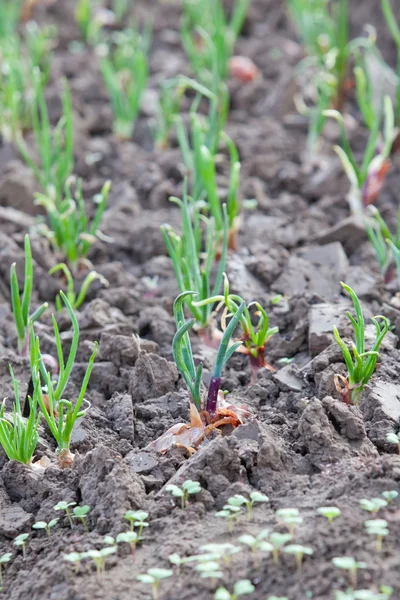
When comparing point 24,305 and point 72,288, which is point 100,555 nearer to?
Result: point 24,305

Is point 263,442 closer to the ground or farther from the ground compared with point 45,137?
closer to the ground

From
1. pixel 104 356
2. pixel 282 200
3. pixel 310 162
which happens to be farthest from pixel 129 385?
pixel 310 162

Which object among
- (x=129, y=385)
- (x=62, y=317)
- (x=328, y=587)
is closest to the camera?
(x=328, y=587)

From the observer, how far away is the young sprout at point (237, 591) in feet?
5.25

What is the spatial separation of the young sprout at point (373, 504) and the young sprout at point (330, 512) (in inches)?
2.1

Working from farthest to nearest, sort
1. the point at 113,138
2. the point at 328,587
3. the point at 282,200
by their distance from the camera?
1. the point at 113,138
2. the point at 282,200
3. the point at 328,587

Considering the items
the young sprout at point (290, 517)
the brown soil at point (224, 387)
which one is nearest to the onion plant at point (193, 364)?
the brown soil at point (224, 387)

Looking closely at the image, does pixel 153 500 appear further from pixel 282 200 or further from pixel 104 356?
pixel 282 200

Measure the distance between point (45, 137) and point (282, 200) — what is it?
1.05 meters

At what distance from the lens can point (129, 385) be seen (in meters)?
2.63

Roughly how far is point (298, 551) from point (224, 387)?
96 centimetres

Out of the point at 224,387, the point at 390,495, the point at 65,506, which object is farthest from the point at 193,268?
the point at 390,495

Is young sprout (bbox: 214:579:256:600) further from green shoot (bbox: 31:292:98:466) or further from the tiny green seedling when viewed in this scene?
green shoot (bbox: 31:292:98:466)

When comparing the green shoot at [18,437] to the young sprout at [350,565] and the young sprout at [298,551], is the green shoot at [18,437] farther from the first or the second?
the young sprout at [350,565]
